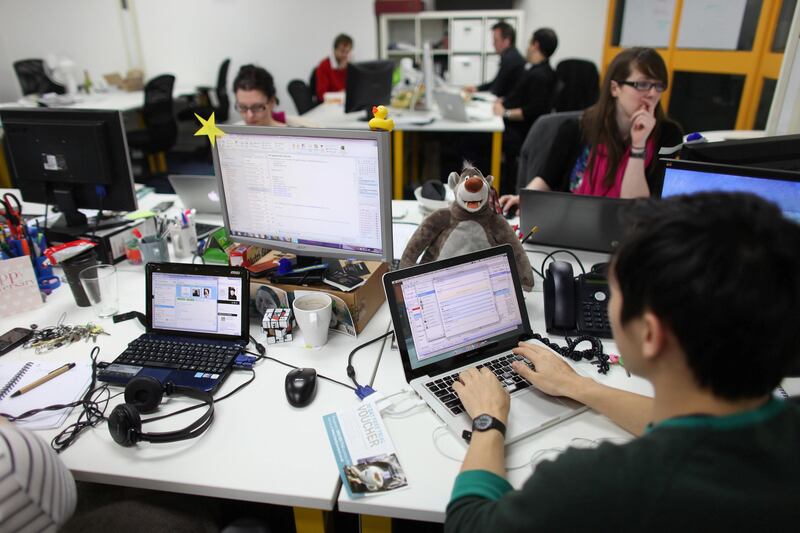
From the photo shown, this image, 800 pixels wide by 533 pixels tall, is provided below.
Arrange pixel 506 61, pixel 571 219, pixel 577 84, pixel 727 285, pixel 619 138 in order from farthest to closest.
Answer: pixel 506 61 < pixel 577 84 < pixel 619 138 < pixel 571 219 < pixel 727 285

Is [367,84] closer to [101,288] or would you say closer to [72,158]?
[72,158]

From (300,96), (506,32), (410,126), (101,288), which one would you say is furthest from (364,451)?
(506,32)

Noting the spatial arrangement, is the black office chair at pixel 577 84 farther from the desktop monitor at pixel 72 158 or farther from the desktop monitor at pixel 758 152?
the desktop monitor at pixel 72 158

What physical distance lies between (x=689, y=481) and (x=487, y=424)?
15.2 inches

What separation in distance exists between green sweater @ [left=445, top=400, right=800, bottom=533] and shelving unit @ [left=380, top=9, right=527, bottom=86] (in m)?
5.91

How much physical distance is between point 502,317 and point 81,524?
3.25 feet

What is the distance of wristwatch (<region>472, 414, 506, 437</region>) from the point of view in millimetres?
934

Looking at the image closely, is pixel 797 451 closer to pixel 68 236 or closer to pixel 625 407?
pixel 625 407

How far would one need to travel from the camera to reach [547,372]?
1.09 meters

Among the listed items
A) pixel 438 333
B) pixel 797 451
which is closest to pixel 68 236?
pixel 438 333

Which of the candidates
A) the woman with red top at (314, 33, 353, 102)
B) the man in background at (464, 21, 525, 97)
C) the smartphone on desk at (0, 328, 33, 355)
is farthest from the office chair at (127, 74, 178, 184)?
the smartphone on desk at (0, 328, 33, 355)

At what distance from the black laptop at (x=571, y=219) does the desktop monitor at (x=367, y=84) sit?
252 centimetres

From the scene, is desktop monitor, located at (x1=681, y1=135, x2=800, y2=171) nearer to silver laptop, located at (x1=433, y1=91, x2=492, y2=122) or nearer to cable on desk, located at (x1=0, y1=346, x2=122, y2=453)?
cable on desk, located at (x1=0, y1=346, x2=122, y2=453)

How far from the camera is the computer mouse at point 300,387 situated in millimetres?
1088
